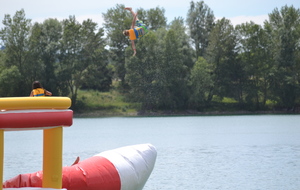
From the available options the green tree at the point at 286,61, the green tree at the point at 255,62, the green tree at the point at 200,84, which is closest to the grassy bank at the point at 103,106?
the green tree at the point at 200,84

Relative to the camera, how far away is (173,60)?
2571 inches

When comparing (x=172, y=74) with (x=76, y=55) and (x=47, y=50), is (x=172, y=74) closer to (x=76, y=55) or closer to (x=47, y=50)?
(x=76, y=55)

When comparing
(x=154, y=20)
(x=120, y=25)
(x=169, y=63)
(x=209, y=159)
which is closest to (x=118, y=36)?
(x=120, y=25)

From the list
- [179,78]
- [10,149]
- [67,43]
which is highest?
[67,43]

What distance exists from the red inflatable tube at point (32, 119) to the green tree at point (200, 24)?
7266cm

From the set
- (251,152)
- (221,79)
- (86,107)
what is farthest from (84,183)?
(221,79)

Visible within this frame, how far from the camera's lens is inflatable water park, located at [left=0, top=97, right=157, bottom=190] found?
18.6ft

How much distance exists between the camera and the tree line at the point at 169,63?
212ft

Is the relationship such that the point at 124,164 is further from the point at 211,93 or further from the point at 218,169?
the point at 211,93

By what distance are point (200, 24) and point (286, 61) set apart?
1771 cm

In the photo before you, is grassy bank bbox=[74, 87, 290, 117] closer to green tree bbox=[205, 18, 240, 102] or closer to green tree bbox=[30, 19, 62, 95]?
green tree bbox=[205, 18, 240, 102]

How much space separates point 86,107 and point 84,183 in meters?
58.1

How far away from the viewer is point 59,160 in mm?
6172

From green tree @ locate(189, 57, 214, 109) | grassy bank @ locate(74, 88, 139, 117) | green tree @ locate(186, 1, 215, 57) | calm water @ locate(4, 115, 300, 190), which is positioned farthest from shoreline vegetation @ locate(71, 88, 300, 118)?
calm water @ locate(4, 115, 300, 190)
